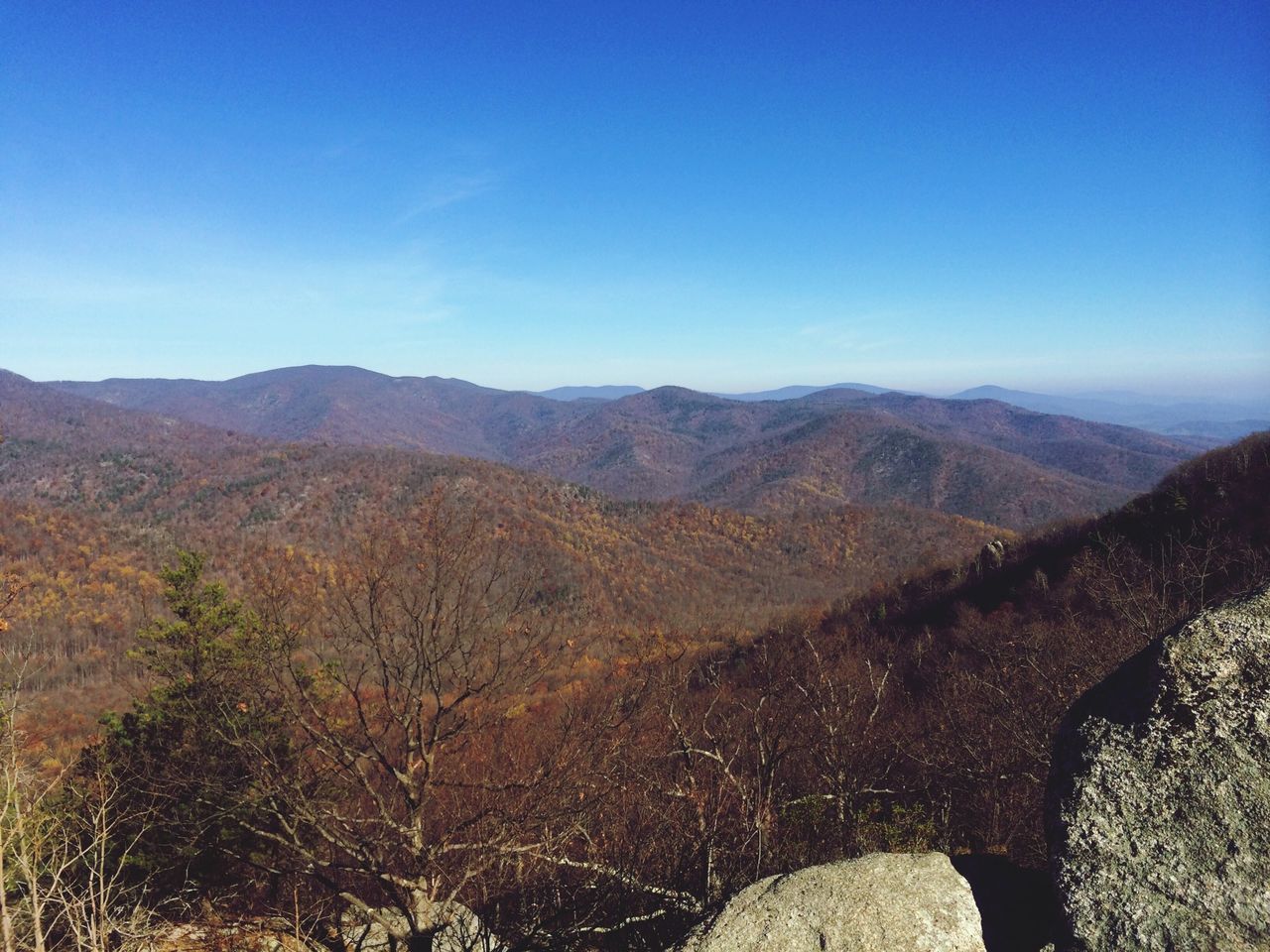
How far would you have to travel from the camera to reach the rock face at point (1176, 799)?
342cm

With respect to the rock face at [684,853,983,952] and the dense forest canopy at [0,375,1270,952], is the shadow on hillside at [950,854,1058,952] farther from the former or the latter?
the dense forest canopy at [0,375,1270,952]

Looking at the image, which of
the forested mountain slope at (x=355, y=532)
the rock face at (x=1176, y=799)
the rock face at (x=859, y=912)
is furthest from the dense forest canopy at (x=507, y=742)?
the forested mountain slope at (x=355, y=532)

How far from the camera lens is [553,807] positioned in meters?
10.0

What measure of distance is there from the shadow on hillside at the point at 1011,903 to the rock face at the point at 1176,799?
1.02 feet

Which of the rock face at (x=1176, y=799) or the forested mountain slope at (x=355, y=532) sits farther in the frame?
the forested mountain slope at (x=355, y=532)

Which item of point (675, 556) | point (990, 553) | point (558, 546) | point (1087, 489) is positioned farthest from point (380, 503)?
point (1087, 489)

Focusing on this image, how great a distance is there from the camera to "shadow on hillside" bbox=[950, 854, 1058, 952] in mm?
3904

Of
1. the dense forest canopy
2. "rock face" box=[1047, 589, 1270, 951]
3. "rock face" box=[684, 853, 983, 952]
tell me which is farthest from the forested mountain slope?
"rock face" box=[1047, 589, 1270, 951]

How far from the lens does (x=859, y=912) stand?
4332mm

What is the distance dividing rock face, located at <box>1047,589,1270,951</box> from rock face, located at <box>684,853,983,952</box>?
0.78 meters

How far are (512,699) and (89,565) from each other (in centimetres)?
13217

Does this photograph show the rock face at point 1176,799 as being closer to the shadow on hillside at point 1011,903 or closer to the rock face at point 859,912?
the shadow on hillside at point 1011,903

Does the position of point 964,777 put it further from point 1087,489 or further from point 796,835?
point 1087,489

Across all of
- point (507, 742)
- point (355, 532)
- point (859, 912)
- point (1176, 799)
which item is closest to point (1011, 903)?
point (859, 912)
